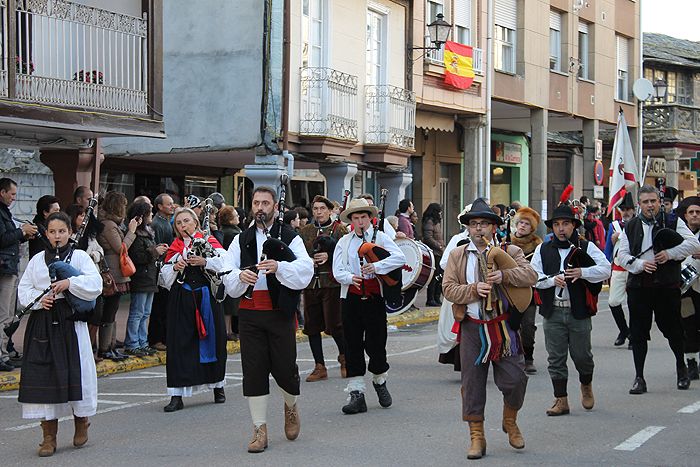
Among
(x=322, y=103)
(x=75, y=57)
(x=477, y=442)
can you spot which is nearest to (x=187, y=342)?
(x=477, y=442)

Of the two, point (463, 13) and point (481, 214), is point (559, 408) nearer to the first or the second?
point (481, 214)

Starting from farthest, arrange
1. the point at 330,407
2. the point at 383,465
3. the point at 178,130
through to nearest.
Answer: the point at 178,130
the point at 330,407
the point at 383,465

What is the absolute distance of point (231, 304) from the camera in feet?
48.0

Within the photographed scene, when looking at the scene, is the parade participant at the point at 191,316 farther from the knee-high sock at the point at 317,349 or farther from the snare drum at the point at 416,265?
the snare drum at the point at 416,265

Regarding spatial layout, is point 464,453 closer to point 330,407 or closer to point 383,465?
point 383,465

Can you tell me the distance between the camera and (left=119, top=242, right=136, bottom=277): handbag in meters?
12.9

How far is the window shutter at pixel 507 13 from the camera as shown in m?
29.9

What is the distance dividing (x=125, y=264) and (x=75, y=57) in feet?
18.6

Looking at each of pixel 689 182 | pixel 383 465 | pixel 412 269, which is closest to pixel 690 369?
pixel 412 269

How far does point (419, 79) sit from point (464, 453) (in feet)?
61.5

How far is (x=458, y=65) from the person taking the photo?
2712 centimetres

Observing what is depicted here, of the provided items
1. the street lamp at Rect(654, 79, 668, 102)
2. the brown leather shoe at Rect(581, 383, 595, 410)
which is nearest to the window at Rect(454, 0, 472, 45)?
the street lamp at Rect(654, 79, 668, 102)

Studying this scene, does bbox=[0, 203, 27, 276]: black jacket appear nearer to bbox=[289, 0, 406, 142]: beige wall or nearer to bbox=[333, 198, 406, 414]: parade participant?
bbox=[333, 198, 406, 414]: parade participant

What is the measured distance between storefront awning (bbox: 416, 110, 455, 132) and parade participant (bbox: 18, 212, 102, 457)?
1909 centimetres
